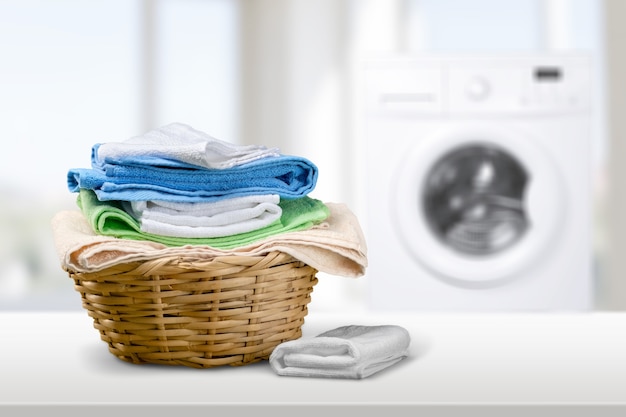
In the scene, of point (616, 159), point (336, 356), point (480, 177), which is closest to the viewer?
point (336, 356)

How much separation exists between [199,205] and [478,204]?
64.6 inches

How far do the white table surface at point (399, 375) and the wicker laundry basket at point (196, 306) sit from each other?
0.06ft

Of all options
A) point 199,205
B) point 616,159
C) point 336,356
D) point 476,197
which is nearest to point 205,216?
point 199,205

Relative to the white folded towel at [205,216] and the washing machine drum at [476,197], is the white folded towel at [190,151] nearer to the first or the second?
the white folded towel at [205,216]

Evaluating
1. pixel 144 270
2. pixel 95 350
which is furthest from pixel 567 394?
pixel 95 350

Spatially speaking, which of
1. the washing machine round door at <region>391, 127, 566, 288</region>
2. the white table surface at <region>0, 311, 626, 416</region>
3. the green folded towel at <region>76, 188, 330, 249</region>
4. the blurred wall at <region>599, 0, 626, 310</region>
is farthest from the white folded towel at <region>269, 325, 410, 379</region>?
the blurred wall at <region>599, 0, 626, 310</region>

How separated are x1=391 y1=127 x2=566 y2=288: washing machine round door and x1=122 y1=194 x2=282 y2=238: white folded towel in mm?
1521

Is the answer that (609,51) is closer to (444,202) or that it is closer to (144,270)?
(444,202)

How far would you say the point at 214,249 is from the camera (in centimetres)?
69

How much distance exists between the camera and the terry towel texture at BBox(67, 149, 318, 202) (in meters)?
0.74

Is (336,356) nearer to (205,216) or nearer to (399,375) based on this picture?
(399,375)

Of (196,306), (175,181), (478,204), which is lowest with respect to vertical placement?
(478,204)

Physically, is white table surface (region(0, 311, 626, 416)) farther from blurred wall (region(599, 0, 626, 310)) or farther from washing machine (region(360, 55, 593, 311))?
blurred wall (region(599, 0, 626, 310))

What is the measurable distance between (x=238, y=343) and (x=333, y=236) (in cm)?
14
